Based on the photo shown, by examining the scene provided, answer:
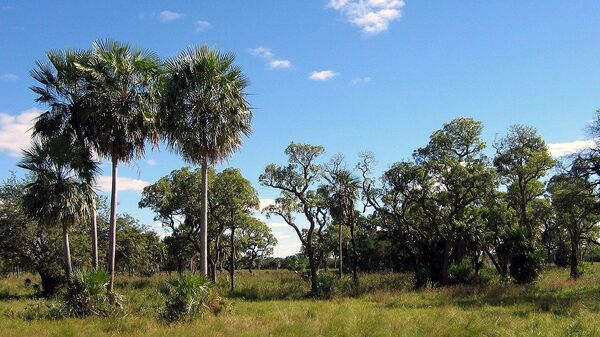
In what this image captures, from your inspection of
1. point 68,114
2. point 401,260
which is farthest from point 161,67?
point 401,260

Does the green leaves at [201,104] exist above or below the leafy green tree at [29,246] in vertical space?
above

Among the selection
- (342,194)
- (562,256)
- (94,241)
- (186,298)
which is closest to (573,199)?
(342,194)

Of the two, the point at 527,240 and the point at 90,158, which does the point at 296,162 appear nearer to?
the point at 90,158

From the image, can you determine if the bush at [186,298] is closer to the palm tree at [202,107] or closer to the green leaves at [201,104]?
the palm tree at [202,107]

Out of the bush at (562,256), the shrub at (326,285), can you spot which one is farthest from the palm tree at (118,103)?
the bush at (562,256)

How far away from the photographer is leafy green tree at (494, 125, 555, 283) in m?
30.4

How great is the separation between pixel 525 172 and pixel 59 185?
2730 cm

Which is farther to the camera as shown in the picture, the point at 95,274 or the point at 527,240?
the point at 527,240

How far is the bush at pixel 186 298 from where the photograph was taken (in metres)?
16.5

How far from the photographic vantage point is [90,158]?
2258 centimetres

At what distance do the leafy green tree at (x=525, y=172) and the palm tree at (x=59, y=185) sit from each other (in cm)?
2496

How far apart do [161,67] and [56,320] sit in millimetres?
10670

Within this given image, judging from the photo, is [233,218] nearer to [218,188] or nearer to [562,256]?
[218,188]

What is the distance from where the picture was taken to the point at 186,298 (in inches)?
652
